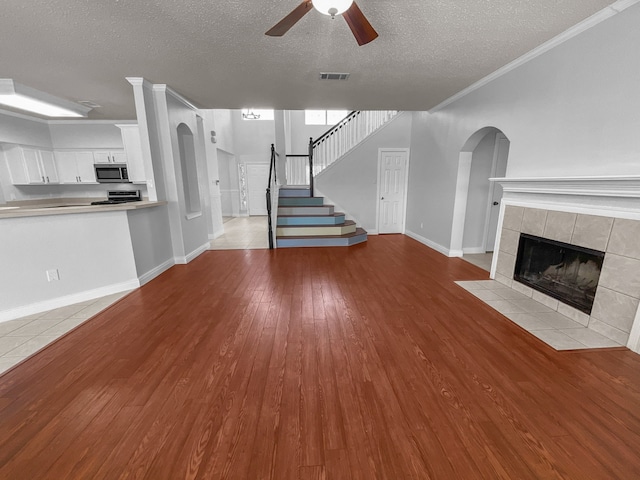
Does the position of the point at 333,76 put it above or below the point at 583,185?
above

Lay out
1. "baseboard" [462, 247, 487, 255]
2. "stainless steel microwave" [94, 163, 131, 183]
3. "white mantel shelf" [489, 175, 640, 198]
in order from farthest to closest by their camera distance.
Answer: "stainless steel microwave" [94, 163, 131, 183]
"baseboard" [462, 247, 487, 255]
"white mantel shelf" [489, 175, 640, 198]

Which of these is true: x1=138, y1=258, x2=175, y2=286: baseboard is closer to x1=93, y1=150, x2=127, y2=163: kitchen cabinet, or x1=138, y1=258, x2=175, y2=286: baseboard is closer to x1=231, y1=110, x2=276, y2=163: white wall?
x1=93, y1=150, x2=127, y2=163: kitchen cabinet

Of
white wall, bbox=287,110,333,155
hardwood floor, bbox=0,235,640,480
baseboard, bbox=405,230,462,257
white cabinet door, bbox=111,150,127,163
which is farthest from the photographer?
white wall, bbox=287,110,333,155

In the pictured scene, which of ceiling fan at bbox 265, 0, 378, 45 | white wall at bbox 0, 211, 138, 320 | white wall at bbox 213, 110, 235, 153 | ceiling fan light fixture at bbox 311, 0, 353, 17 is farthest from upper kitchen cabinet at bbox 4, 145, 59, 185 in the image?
ceiling fan light fixture at bbox 311, 0, 353, 17

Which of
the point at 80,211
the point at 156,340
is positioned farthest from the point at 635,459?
the point at 80,211

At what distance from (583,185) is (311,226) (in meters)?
4.47

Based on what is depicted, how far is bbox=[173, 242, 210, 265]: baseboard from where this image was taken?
4672mm

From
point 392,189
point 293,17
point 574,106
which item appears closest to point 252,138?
point 392,189

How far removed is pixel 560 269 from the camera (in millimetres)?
2871

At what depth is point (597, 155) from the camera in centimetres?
244

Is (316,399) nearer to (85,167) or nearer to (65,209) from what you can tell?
(65,209)

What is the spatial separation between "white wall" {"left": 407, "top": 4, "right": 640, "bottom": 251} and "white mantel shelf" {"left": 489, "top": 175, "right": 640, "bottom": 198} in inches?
5.7

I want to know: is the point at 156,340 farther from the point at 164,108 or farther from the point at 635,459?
the point at 164,108

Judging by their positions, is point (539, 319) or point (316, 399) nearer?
point (316, 399)
